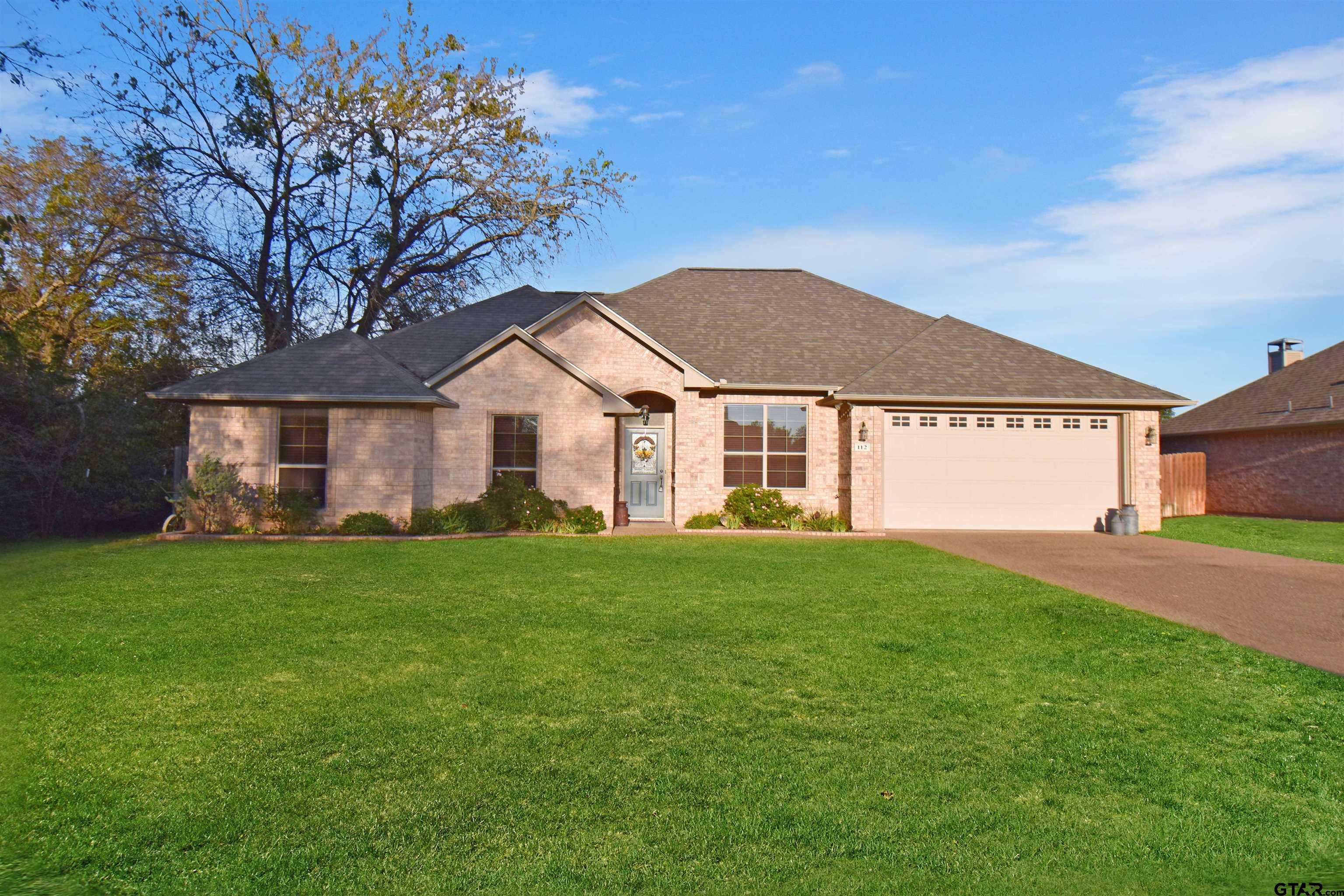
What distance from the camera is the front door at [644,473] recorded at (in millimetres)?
19016

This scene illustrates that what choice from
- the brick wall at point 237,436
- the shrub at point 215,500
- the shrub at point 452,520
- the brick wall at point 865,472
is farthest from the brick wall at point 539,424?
the brick wall at point 865,472

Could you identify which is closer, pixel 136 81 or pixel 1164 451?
pixel 136 81

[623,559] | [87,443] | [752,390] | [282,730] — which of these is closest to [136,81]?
[87,443]

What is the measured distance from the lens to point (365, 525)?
1554cm

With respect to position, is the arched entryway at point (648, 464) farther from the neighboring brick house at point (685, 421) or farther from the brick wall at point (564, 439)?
the brick wall at point (564, 439)

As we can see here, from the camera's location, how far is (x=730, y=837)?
376 cm

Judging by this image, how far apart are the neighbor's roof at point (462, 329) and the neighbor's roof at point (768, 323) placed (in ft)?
6.83

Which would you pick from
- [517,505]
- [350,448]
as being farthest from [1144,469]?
[350,448]

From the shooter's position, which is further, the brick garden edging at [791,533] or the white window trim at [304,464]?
the brick garden edging at [791,533]

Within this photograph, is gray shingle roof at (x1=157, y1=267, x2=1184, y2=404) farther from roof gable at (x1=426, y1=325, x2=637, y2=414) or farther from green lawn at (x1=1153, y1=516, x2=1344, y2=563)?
green lawn at (x1=1153, y1=516, x2=1344, y2=563)

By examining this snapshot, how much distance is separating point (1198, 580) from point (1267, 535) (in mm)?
8732

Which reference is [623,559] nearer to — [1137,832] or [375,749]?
Answer: [375,749]

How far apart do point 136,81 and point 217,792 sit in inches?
975

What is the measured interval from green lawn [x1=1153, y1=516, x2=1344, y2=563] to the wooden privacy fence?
4.26ft
